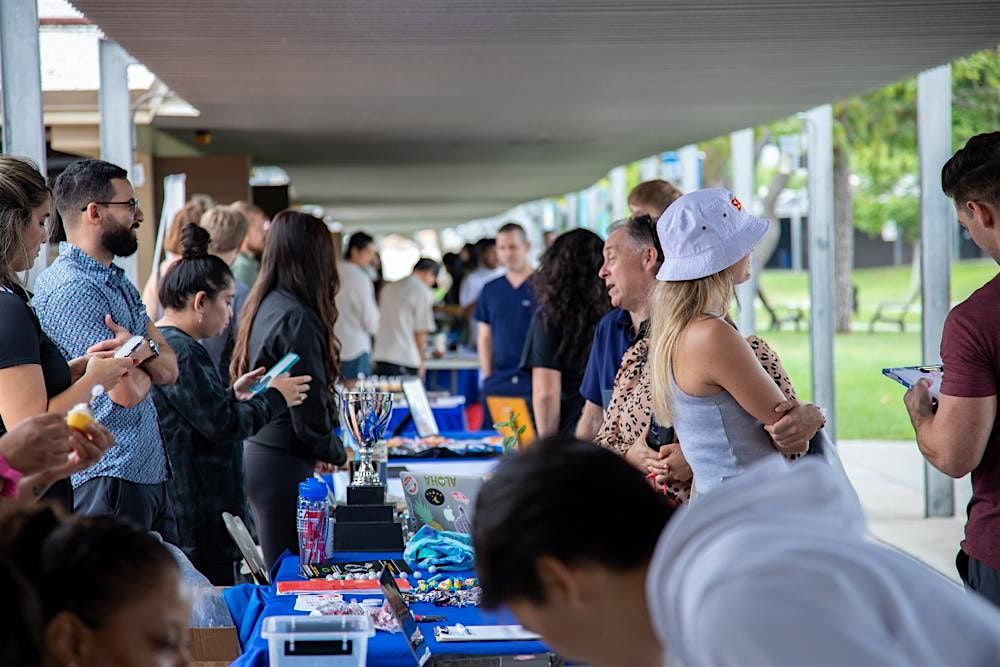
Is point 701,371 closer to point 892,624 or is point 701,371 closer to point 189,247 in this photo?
point 892,624

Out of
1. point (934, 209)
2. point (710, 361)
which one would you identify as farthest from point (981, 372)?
point (934, 209)

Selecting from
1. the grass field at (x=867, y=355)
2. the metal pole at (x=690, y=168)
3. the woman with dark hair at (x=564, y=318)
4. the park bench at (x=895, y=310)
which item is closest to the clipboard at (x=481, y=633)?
the woman with dark hair at (x=564, y=318)

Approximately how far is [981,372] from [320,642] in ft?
4.78

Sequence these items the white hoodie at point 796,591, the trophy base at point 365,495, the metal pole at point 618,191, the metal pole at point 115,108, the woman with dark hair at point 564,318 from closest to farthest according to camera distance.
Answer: the white hoodie at point 796,591
the trophy base at point 365,495
the woman with dark hair at point 564,318
the metal pole at point 115,108
the metal pole at point 618,191

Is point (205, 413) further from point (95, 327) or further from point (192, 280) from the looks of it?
point (95, 327)

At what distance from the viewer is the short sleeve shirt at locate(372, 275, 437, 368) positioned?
394 inches

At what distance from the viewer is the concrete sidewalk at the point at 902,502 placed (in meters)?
6.71

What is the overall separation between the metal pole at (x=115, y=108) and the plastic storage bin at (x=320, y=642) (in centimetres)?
401

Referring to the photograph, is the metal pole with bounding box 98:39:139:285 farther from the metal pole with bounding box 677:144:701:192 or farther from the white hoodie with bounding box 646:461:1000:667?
the metal pole with bounding box 677:144:701:192

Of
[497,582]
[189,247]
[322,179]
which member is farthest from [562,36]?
[322,179]

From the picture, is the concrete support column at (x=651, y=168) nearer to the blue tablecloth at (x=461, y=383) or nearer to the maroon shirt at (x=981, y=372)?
the blue tablecloth at (x=461, y=383)

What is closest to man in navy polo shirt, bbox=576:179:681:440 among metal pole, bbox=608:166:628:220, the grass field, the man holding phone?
the man holding phone

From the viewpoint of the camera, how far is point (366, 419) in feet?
12.0

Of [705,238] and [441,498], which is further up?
[705,238]
